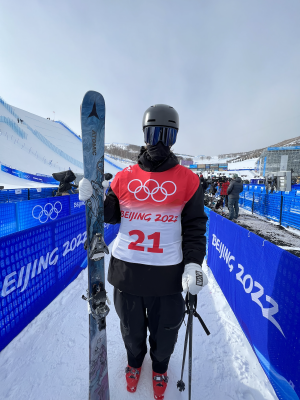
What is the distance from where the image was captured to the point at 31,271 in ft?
7.91

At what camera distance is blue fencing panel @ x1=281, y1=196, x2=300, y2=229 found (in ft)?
25.2

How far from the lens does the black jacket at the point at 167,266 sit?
1.45 meters

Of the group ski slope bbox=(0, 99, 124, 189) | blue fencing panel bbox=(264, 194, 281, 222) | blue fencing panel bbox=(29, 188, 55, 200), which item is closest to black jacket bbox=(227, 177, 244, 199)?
blue fencing panel bbox=(264, 194, 281, 222)

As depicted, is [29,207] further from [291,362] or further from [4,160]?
[4,160]

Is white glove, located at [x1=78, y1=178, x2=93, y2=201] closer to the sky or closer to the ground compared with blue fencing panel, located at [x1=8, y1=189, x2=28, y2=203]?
closer to the sky

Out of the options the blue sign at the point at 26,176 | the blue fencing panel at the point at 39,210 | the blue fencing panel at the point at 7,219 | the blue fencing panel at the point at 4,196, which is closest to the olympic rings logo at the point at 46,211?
the blue fencing panel at the point at 39,210

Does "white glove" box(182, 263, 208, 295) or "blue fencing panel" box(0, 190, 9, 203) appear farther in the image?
"blue fencing panel" box(0, 190, 9, 203)

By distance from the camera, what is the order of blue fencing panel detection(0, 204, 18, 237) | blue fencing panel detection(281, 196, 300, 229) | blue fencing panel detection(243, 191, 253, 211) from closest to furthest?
blue fencing panel detection(0, 204, 18, 237)
blue fencing panel detection(281, 196, 300, 229)
blue fencing panel detection(243, 191, 253, 211)

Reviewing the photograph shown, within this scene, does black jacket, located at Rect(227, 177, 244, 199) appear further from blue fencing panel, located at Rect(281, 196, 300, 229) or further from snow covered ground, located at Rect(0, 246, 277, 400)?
snow covered ground, located at Rect(0, 246, 277, 400)

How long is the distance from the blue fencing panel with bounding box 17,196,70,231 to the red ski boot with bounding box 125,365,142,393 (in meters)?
4.45

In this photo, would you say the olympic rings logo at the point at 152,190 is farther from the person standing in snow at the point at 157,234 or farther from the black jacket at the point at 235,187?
the black jacket at the point at 235,187

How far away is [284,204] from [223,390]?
28.3 ft

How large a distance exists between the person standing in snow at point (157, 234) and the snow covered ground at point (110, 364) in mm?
583

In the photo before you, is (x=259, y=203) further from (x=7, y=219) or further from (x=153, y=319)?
(x=7, y=219)
